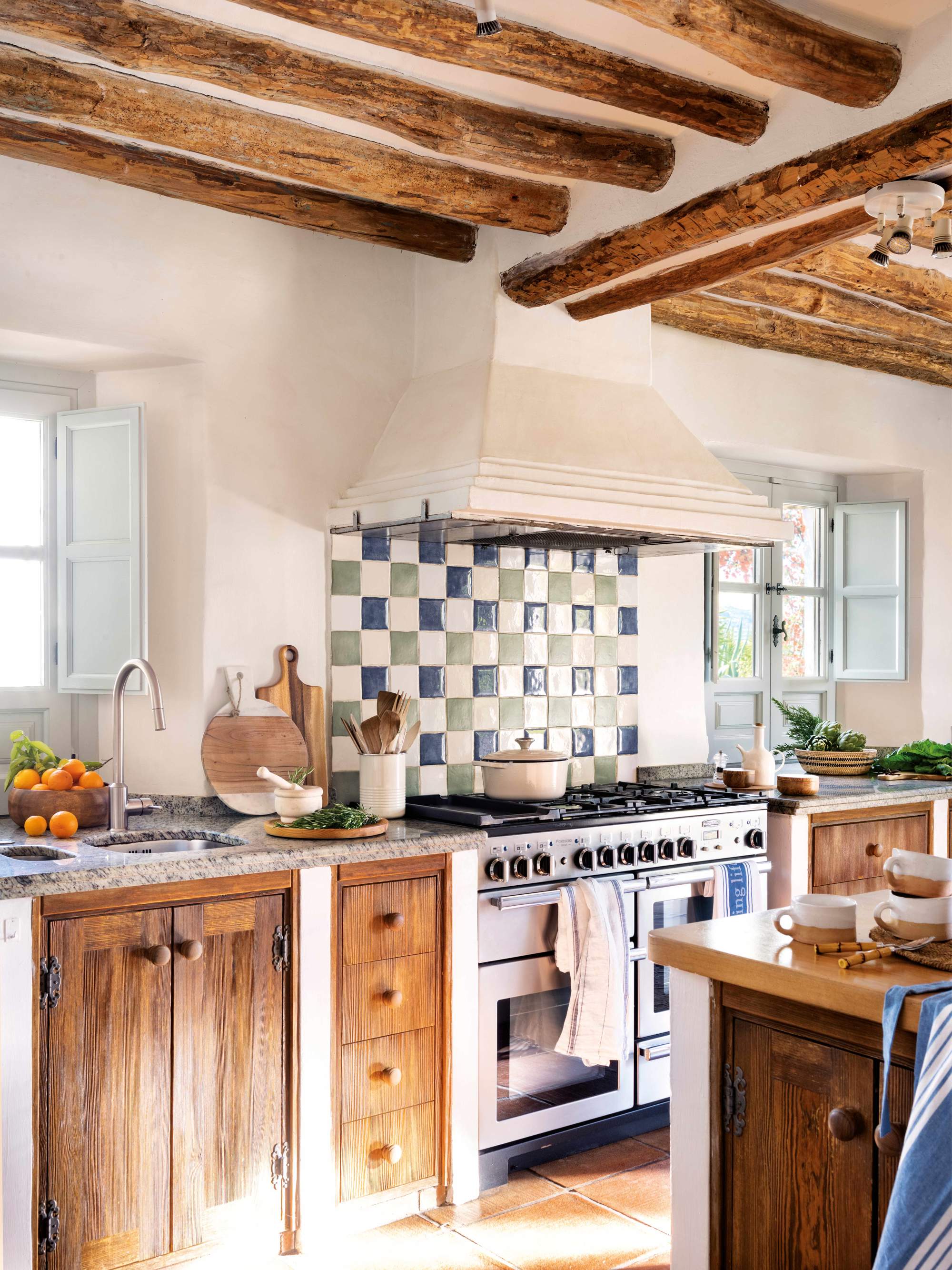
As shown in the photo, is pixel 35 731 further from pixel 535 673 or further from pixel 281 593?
pixel 535 673

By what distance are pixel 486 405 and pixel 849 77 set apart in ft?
4.43

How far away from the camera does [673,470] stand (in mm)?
3734

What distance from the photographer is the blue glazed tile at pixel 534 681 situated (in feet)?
13.6

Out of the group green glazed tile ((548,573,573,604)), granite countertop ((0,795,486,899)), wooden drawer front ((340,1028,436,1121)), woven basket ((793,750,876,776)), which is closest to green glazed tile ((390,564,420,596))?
green glazed tile ((548,573,573,604))

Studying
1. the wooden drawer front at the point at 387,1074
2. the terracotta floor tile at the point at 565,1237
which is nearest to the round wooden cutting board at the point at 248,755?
the wooden drawer front at the point at 387,1074

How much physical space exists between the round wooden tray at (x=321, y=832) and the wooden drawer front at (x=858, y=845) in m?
1.85

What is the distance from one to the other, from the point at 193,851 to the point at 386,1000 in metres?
0.66

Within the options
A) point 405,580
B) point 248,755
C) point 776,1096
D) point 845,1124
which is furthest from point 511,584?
point 845,1124

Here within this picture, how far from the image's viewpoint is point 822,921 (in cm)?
203

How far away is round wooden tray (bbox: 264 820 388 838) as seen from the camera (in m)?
3.02

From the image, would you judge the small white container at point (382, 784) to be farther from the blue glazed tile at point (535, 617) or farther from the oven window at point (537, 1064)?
the blue glazed tile at point (535, 617)

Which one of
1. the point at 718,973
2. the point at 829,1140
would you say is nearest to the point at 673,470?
the point at 718,973

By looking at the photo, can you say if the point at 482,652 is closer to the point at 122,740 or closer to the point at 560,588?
the point at 560,588

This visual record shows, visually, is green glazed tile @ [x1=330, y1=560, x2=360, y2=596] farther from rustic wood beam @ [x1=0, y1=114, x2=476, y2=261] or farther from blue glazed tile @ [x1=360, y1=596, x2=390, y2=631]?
rustic wood beam @ [x1=0, y1=114, x2=476, y2=261]
